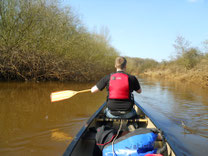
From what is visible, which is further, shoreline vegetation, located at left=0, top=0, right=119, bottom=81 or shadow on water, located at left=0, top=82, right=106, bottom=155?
shoreline vegetation, located at left=0, top=0, right=119, bottom=81

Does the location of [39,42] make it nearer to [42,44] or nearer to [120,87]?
[42,44]

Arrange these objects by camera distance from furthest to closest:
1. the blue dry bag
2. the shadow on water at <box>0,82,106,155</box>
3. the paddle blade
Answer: the paddle blade
the shadow on water at <box>0,82,106,155</box>
the blue dry bag

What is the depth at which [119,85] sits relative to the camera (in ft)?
9.00

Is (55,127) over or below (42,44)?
below

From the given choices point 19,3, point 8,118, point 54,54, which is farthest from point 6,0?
point 8,118

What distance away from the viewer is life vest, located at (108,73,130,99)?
2736 mm

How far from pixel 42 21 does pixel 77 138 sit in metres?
10.7

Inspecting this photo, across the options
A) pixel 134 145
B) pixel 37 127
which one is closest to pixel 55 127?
pixel 37 127

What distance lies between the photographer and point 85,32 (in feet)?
45.8

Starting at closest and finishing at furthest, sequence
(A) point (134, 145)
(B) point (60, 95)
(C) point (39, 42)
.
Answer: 1. (A) point (134, 145)
2. (B) point (60, 95)
3. (C) point (39, 42)

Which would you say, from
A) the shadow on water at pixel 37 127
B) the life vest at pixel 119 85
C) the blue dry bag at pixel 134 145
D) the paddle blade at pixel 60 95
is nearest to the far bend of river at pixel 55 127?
the shadow on water at pixel 37 127

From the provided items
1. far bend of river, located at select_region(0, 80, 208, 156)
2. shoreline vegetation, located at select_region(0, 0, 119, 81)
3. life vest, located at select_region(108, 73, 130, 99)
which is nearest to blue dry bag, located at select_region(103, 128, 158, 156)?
life vest, located at select_region(108, 73, 130, 99)

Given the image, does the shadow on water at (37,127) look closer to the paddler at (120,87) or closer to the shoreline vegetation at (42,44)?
the paddler at (120,87)

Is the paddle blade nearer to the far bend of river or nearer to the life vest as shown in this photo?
the far bend of river
